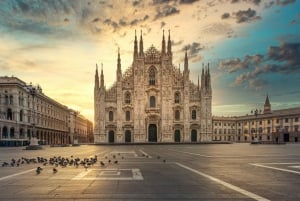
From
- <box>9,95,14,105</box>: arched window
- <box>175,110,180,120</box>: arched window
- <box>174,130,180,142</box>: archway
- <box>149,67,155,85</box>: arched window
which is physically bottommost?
<box>174,130,180,142</box>: archway

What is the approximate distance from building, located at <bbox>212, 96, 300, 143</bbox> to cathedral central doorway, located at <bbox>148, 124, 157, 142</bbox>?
32.2 metres

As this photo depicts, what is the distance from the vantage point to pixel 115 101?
82000 millimetres

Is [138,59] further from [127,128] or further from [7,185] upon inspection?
[7,185]

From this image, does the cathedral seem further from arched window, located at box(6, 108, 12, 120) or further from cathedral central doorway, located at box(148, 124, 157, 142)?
arched window, located at box(6, 108, 12, 120)

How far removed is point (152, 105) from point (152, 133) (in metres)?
6.83

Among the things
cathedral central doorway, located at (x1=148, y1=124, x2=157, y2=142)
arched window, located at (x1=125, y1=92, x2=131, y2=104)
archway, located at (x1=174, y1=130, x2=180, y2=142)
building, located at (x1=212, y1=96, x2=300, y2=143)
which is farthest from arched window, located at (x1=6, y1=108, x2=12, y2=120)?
building, located at (x1=212, y1=96, x2=300, y2=143)

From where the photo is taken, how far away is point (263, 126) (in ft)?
418

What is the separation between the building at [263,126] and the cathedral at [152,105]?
83.3ft

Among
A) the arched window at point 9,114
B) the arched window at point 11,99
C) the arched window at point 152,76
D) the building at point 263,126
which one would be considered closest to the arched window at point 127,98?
the arched window at point 152,76

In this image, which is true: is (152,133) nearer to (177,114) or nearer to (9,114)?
(177,114)

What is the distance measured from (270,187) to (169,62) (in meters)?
74.1

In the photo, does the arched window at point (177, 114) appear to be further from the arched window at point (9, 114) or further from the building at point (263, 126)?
the arched window at point (9, 114)

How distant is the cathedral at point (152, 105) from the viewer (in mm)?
81062

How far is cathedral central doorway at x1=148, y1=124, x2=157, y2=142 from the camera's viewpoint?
3246 inches
